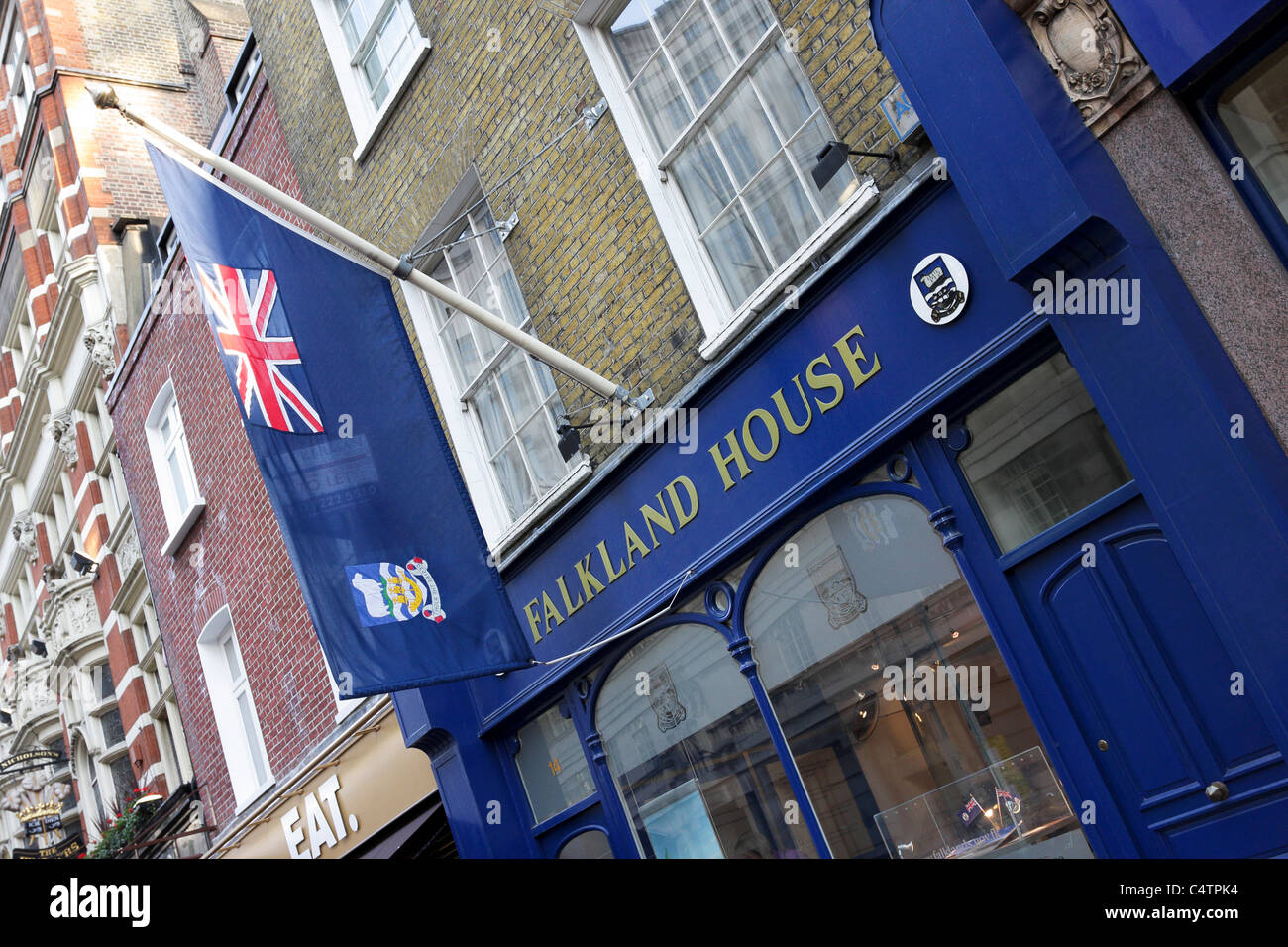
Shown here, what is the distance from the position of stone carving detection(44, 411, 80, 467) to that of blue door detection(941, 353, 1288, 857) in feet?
64.7

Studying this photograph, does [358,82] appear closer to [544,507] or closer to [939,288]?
[544,507]

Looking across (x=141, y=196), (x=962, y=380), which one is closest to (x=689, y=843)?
(x=962, y=380)

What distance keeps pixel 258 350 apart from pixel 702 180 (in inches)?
119

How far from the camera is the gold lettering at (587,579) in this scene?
802cm

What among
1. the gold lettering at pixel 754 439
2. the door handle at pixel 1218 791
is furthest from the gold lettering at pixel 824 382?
the door handle at pixel 1218 791

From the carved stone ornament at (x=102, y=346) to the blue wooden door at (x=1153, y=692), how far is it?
16.5 m

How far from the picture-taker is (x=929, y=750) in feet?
19.6

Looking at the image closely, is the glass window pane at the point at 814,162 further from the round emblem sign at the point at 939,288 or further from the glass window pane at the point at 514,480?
the glass window pane at the point at 514,480

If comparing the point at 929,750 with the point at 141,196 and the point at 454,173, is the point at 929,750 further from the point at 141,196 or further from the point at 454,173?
the point at 141,196

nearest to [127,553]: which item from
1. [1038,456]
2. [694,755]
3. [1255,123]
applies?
[694,755]

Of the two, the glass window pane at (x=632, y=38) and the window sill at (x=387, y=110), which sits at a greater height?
the window sill at (x=387, y=110)

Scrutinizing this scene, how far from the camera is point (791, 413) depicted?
6500 millimetres

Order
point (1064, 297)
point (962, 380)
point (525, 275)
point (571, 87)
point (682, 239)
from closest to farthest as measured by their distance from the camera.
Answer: point (1064, 297)
point (962, 380)
point (682, 239)
point (571, 87)
point (525, 275)

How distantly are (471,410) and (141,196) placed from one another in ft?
45.3
